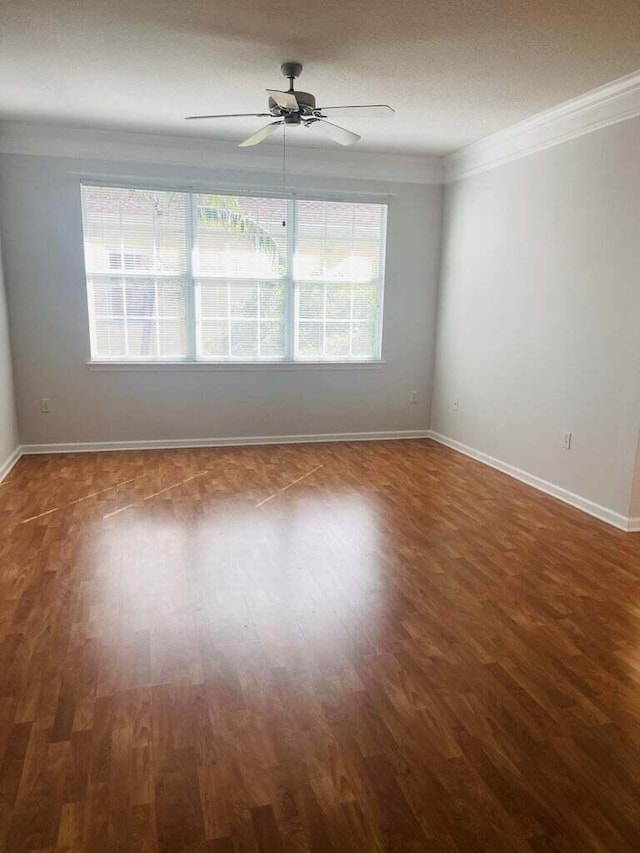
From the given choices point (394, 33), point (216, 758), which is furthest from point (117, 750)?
point (394, 33)

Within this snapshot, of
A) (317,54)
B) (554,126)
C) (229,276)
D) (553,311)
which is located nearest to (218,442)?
(229,276)

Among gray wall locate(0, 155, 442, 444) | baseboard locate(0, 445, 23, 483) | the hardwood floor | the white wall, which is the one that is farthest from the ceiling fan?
baseboard locate(0, 445, 23, 483)

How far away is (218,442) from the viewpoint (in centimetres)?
550

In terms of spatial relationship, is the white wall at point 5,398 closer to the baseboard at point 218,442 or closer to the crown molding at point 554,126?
the baseboard at point 218,442

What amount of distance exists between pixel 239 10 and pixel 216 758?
9.82 feet

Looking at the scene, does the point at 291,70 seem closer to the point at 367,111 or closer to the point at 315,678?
the point at 367,111

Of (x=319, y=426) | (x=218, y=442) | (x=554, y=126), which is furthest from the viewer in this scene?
(x=319, y=426)

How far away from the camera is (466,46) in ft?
9.57

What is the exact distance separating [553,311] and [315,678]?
10.4ft

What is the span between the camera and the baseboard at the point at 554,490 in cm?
359

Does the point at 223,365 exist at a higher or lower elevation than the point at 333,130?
lower

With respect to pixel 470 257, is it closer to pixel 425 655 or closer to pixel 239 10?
pixel 239 10

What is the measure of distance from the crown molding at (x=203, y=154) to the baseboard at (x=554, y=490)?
8.61ft

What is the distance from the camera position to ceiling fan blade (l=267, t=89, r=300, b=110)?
2906 millimetres
